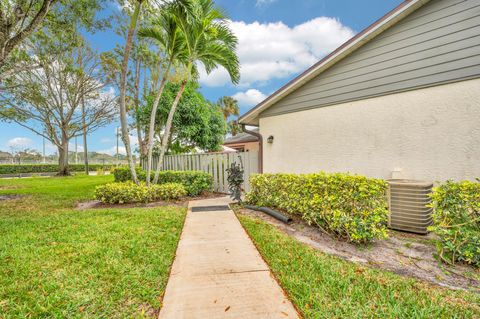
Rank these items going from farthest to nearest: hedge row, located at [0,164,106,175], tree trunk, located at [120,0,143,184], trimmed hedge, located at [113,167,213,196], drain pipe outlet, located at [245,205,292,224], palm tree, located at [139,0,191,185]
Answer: hedge row, located at [0,164,106,175]
trimmed hedge, located at [113,167,213,196]
palm tree, located at [139,0,191,185]
tree trunk, located at [120,0,143,184]
drain pipe outlet, located at [245,205,292,224]

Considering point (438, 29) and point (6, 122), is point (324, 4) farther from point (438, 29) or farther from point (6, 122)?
point (6, 122)

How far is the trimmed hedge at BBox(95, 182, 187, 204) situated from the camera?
6.69 m

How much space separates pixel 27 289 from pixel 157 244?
4.84 ft

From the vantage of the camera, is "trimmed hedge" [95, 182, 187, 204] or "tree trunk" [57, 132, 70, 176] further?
"tree trunk" [57, 132, 70, 176]

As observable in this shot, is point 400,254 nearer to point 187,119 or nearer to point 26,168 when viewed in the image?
point 187,119

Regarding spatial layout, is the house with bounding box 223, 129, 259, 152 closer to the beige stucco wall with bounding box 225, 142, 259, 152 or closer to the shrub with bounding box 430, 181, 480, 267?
the beige stucco wall with bounding box 225, 142, 259, 152

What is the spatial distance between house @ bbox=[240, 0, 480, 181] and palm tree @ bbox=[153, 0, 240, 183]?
2.23 metres

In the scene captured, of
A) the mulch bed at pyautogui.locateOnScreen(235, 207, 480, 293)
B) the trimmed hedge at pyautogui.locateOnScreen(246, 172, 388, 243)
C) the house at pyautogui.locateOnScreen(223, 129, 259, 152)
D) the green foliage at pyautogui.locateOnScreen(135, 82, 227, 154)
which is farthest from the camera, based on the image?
the house at pyautogui.locateOnScreen(223, 129, 259, 152)

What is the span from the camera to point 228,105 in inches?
1206

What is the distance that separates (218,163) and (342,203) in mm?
5521

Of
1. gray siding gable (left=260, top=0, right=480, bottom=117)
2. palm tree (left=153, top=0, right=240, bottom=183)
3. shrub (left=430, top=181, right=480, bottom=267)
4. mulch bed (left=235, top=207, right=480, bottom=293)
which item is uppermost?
palm tree (left=153, top=0, right=240, bottom=183)

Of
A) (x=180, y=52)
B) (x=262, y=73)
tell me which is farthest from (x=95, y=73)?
(x=180, y=52)

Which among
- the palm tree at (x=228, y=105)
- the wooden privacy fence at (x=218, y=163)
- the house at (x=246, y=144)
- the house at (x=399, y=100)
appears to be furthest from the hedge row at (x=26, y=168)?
the house at (x=399, y=100)

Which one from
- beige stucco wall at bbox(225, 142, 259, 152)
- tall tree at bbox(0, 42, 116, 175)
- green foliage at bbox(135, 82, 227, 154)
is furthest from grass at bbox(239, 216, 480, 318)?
tall tree at bbox(0, 42, 116, 175)
